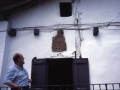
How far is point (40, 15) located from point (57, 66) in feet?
7.81

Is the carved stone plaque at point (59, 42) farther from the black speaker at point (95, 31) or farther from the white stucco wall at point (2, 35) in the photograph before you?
the white stucco wall at point (2, 35)

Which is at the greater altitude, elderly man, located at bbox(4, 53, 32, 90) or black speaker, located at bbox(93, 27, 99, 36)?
black speaker, located at bbox(93, 27, 99, 36)

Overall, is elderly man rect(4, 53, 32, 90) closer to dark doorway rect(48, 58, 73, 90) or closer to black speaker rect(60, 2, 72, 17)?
black speaker rect(60, 2, 72, 17)

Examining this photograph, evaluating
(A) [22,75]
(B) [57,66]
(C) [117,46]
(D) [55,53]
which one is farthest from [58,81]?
A: (A) [22,75]

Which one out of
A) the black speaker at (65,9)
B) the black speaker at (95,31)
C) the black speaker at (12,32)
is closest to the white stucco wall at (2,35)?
the black speaker at (12,32)

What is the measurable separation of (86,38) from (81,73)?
3.97 ft

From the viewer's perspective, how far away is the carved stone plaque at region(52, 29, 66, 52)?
6777mm

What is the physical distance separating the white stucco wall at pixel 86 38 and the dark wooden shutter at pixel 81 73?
A: 0.19 metres

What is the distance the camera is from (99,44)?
6.73 meters

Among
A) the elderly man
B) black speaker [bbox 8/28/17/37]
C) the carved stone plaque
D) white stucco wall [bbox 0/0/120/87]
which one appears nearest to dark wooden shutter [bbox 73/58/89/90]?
white stucco wall [bbox 0/0/120/87]

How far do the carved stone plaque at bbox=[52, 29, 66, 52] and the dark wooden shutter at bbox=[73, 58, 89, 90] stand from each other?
0.65 metres

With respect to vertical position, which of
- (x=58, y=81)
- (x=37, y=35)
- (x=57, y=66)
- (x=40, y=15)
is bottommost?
(x=58, y=81)

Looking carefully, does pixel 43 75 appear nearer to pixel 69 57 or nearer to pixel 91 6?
pixel 69 57

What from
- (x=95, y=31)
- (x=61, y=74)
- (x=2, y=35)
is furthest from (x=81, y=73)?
(x=61, y=74)
